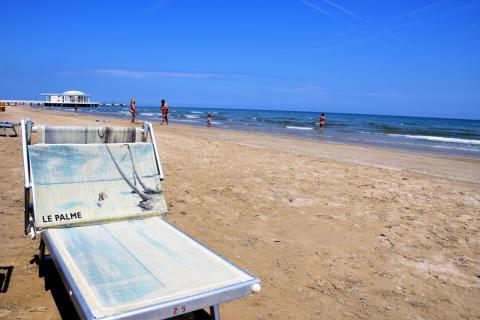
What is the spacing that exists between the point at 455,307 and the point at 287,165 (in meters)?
5.98

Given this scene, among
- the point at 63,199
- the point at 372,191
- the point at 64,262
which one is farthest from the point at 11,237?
the point at 372,191

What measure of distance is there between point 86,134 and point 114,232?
46.0 inches

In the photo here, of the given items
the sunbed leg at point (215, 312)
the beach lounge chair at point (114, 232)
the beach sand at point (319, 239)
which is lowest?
the beach sand at point (319, 239)

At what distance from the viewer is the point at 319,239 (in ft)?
15.6

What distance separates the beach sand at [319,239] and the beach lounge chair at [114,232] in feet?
1.77

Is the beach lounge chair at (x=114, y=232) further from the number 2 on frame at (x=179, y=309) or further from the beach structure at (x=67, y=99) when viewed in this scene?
the beach structure at (x=67, y=99)

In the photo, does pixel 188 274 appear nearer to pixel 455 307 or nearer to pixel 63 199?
pixel 63 199

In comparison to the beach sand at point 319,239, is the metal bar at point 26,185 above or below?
above

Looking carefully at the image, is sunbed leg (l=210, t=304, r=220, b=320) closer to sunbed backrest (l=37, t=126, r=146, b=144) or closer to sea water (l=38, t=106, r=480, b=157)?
sunbed backrest (l=37, t=126, r=146, b=144)

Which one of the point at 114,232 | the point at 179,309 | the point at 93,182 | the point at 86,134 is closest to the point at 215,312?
the point at 179,309

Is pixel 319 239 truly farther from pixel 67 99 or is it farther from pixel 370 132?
pixel 67 99

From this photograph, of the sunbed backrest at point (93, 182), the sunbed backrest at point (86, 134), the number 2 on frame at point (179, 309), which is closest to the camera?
the number 2 on frame at point (179, 309)

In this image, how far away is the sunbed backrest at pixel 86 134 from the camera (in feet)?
12.4

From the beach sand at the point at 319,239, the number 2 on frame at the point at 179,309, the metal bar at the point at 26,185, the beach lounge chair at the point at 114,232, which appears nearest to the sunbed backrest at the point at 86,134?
the beach lounge chair at the point at 114,232
